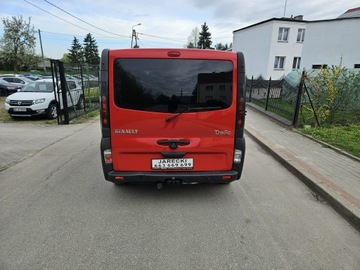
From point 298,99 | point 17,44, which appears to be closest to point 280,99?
point 298,99

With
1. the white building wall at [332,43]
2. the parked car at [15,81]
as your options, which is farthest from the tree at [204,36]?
the parked car at [15,81]

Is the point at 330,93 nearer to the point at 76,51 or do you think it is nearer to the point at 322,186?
the point at 322,186

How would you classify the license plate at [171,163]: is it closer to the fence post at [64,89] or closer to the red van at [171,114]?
the red van at [171,114]

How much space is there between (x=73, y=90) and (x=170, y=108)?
9.18 metres

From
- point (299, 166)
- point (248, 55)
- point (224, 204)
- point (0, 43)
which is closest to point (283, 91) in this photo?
point (299, 166)

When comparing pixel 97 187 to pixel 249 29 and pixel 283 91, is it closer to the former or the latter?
pixel 283 91

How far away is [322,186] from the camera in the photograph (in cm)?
421

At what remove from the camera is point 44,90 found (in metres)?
11.2

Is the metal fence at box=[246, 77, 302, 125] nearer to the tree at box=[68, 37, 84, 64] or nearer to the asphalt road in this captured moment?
the asphalt road

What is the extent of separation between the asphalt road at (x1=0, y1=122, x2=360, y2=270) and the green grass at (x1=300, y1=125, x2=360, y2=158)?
8.88 ft

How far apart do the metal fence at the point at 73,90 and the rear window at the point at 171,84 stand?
22.4 ft

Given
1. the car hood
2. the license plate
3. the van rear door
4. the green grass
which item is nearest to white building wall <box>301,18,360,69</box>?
the green grass

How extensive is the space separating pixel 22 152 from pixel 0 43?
152 feet

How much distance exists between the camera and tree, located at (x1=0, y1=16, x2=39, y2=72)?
138ft
